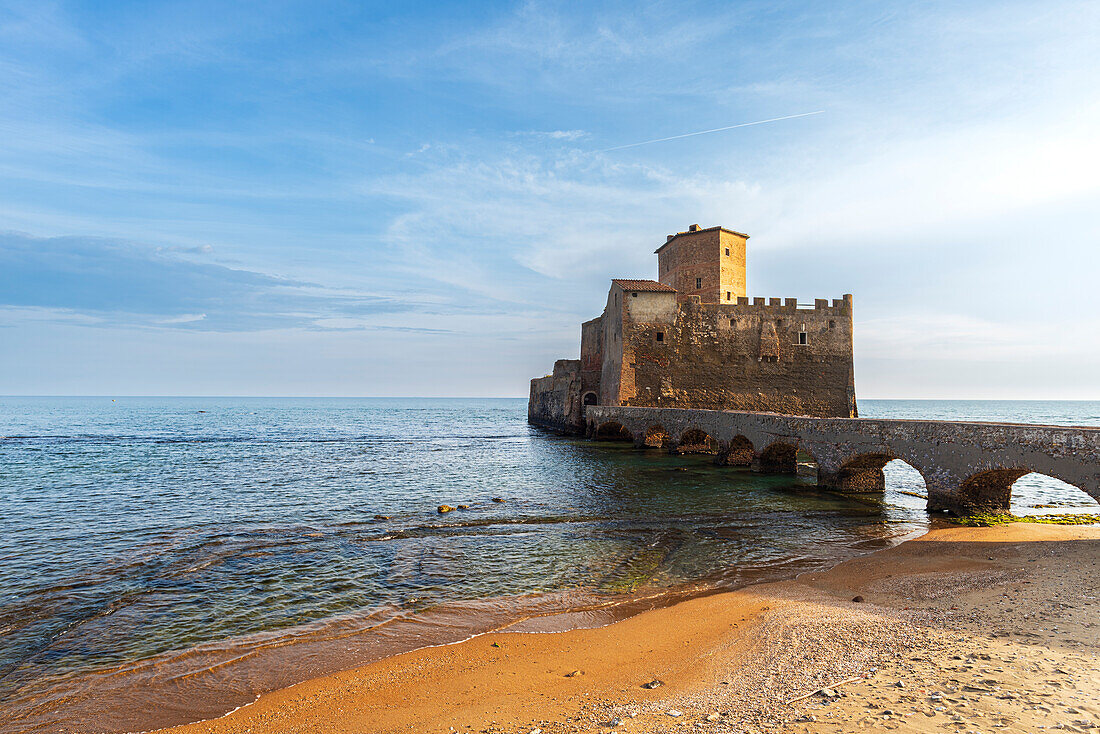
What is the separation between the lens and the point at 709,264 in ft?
133

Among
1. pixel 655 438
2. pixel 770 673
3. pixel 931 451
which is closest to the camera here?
pixel 770 673

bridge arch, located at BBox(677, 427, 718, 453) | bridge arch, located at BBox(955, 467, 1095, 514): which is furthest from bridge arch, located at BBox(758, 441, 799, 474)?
bridge arch, located at BBox(955, 467, 1095, 514)

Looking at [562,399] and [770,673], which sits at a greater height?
[562,399]

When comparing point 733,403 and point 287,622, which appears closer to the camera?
point 287,622

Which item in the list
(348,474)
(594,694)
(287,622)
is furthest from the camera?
(348,474)

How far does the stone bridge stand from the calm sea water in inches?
44.3

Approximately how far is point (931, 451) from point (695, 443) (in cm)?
1780

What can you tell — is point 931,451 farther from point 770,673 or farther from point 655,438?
point 655,438

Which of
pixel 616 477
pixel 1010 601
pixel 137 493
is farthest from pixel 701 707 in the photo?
pixel 137 493

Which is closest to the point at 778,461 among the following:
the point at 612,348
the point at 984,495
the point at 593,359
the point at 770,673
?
the point at 984,495

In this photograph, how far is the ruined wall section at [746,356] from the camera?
3900cm

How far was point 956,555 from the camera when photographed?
35.8 feet

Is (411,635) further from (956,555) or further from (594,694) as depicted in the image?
(956,555)

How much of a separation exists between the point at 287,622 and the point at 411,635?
2.04 meters
